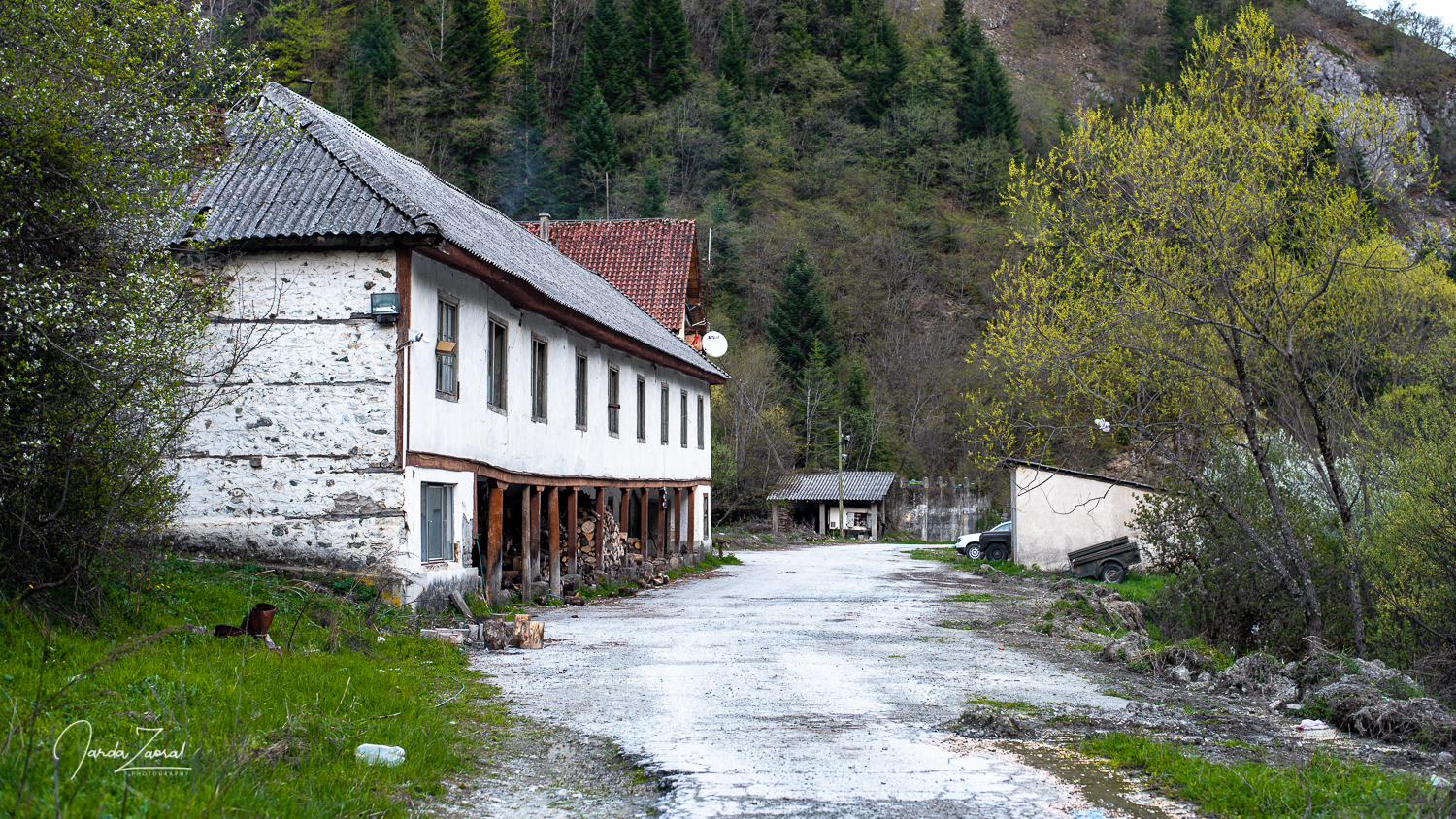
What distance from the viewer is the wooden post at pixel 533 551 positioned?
16.2 metres

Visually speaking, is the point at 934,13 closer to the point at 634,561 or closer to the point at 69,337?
the point at 634,561

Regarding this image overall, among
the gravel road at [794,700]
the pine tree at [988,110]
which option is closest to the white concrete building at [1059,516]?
the gravel road at [794,700]

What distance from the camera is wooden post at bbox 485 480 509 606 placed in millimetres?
14977

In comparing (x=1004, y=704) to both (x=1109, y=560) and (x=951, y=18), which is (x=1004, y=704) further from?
(x=951, y=18)

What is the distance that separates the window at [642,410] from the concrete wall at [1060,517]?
975 centimetres

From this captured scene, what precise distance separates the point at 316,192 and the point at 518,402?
13.8 feet

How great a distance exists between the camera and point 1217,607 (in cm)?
1491

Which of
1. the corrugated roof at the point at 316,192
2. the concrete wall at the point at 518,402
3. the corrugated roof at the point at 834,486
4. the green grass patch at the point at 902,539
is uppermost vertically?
the corrugated roof at the point at 316,192

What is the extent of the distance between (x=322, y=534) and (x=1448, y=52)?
90.4m

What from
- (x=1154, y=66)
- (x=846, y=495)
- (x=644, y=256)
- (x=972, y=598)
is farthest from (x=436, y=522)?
(x=1154, y=66)

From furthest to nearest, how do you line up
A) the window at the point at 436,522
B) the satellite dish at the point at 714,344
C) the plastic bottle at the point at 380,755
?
the satellite dish at the point at 714,344
the window at the point at 436,522
the plastic bottle at the point at 380,755

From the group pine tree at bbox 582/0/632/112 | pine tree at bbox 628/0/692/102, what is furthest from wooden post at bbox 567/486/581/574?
pine tree at bbox 628/0/692/102

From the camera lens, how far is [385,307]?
492 inches

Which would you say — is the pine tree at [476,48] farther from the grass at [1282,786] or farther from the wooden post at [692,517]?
the grass at [1282,786]
